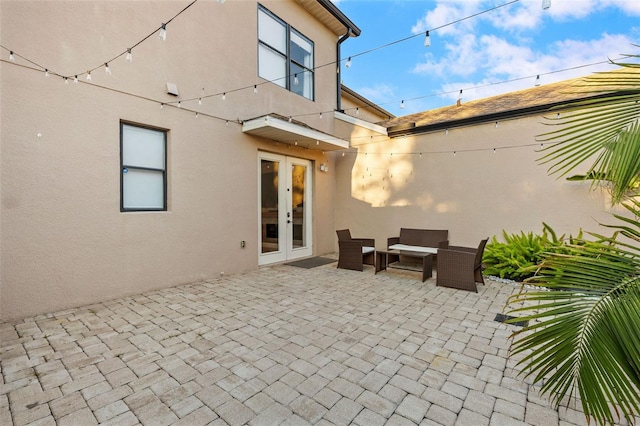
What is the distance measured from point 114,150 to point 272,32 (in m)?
4.59

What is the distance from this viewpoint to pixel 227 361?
112 inches

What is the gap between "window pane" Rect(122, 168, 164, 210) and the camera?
485cm

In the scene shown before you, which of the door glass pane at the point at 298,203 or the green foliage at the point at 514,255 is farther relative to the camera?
the door glass pane at the point at 298,203

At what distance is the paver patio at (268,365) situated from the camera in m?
2.16

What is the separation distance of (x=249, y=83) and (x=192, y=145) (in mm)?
1986

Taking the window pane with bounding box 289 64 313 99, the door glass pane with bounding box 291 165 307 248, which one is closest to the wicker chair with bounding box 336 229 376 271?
the door glass pane with bounding box 291 165 307 248

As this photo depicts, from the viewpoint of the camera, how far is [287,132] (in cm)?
637

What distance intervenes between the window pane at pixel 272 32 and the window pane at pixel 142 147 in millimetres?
3438

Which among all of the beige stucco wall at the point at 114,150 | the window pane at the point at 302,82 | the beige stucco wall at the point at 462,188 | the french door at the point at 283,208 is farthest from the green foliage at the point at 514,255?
the window pane at the point at 302,82

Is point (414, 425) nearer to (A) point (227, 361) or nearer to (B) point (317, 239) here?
(A) point (227, 361)

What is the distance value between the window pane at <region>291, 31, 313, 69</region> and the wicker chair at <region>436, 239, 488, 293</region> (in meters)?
5.92

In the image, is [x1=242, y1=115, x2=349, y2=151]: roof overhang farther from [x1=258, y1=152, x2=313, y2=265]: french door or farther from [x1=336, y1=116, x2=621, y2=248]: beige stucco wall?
[x1=336, y1=116, x2=621, y2=248]: beige stucco wall

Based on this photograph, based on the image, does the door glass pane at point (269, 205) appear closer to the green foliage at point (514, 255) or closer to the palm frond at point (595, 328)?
the green foliage at point (514, 255)

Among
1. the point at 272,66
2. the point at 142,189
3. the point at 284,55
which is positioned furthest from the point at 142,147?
the point at 284,55
